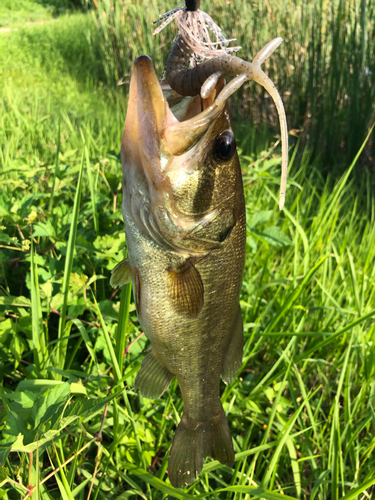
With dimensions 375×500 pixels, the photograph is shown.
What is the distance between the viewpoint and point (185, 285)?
0.89 metres

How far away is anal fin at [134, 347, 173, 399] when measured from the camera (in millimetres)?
1041

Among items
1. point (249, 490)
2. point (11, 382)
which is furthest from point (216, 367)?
point (11, 382)

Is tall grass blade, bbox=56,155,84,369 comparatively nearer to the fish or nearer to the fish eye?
the fish

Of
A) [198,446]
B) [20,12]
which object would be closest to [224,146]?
[198,446]

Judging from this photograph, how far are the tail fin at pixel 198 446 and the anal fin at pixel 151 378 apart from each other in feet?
0.49

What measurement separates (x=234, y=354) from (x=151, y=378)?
0.24m

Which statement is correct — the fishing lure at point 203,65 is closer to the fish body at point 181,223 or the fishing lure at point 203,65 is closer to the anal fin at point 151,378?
the fish body at point 181,223

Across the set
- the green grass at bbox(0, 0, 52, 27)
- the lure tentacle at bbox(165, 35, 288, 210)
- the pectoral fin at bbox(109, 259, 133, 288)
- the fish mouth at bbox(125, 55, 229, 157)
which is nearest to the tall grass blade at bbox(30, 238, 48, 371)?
the pectoral fin at bbox(109, 259, 133, 288)

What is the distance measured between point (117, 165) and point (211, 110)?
1.93 meters

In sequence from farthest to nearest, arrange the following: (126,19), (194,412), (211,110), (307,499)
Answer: (126,19) → (307,499) → (194,412) → (211,110)

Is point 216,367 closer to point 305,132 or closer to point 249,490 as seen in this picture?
point 249,490

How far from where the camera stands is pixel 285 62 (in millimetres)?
4266

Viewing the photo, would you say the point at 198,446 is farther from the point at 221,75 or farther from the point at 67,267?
the point at 221,75

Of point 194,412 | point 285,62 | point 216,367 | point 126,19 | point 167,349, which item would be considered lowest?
point 194,412
